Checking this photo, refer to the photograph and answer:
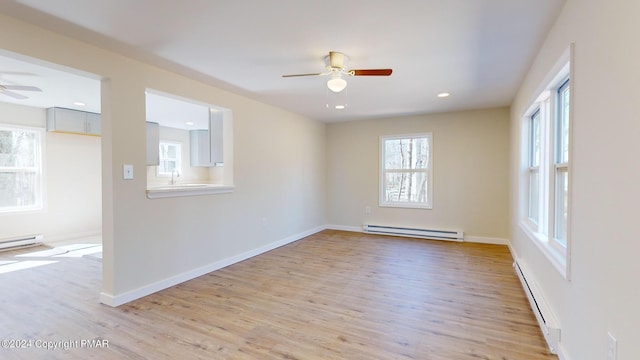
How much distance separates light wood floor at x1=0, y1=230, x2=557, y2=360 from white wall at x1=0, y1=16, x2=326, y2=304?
1.06ft

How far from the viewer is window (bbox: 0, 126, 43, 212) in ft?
16.0

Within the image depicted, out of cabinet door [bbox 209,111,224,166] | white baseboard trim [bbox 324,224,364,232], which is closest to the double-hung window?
white baseboard trim [bbox 324,224,364,232]

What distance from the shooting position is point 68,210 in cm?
551

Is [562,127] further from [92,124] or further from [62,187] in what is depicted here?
[62,187]

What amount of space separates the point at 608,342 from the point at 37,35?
3932 millimetres

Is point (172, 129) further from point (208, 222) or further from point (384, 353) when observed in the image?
point (384, 353)

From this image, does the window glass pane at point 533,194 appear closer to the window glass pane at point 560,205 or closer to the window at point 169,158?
the window glass pane at point 560,205

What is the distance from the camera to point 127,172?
9.34ft

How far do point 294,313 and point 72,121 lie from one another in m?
5.26

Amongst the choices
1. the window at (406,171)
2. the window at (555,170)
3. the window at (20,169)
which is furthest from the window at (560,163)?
the window at (20,169)

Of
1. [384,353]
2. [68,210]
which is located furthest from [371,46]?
[68,210]

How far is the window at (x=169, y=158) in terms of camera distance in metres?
7.10

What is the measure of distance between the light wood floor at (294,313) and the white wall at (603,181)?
0.64 m

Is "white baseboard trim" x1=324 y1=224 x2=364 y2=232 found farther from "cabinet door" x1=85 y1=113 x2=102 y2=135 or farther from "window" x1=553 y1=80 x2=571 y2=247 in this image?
"cabinet door" x1=85 y1=113 x2=102 y2=135
